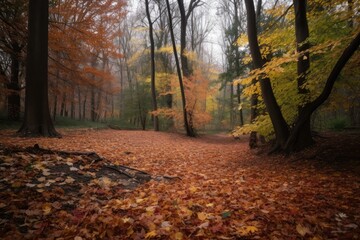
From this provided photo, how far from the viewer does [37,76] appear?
890 cm

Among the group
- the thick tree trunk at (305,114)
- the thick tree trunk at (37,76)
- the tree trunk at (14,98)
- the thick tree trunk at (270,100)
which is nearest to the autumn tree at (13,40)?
the tree trunk at (14,98)

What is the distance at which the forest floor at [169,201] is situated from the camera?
2.49 m

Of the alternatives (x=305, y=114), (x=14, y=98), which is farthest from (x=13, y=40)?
(x=305, y=114)

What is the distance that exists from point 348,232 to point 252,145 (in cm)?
815

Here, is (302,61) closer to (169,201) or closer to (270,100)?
(270,100)

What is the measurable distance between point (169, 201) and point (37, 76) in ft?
27.1

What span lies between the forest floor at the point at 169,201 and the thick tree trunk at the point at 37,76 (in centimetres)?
486

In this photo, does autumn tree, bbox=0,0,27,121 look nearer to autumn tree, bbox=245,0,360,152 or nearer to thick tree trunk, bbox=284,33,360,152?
autumn tree, bbox=245,0,360,152

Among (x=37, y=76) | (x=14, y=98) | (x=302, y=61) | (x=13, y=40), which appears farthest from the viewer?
(x=14, y=98)

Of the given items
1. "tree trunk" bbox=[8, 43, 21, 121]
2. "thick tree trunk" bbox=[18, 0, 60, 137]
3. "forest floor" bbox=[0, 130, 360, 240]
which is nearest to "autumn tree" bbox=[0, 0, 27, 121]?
"tree trunk" bbox=[8, 43, 21, 121]

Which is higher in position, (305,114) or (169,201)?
(305,114)

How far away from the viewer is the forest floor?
249 cm

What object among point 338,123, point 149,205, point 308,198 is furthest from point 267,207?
point 338,123

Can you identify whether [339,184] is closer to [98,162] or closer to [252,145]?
[98,162]
